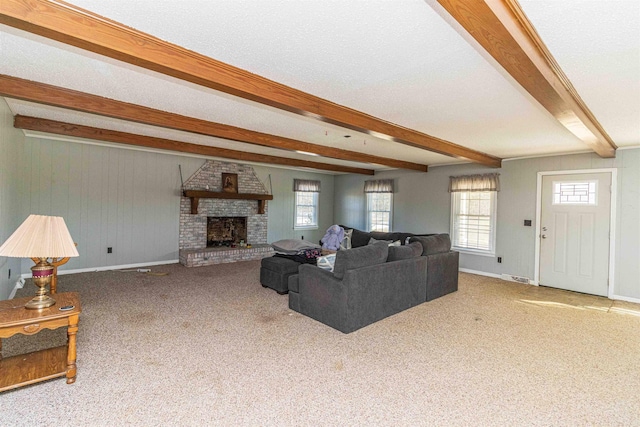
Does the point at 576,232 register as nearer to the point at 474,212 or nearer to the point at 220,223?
the point at 474,212

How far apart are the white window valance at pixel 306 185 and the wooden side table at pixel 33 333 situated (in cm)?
645

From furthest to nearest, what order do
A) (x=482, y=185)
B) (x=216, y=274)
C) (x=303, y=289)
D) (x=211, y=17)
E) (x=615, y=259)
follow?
(x=482, y=185) < (x=216, y=274) < (x=615, y=259) < (x=303, y=289) < (x=211, y=17)

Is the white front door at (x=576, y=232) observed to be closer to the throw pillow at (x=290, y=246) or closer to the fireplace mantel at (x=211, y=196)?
the throw pillow at (x=290, y=246)

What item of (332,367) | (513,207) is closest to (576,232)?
(513,207)

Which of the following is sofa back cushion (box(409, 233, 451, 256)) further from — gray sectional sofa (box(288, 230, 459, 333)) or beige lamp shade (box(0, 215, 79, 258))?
beige lamp shade (box(0, 215, 79, 258))

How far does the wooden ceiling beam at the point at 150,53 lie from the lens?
5.28ft

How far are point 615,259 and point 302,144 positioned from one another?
205 inches

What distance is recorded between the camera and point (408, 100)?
3018mm

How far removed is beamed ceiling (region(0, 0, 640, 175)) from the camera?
5.40 feet

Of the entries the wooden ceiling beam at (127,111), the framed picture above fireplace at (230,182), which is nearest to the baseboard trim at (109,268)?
the framed picture above fireplace at (230,182)

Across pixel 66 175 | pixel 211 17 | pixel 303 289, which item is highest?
pixel 211 17

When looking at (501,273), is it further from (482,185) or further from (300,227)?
(300,227)

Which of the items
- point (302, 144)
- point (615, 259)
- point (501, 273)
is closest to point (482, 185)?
point (501, 273)

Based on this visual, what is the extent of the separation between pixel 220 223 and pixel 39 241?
540cm
